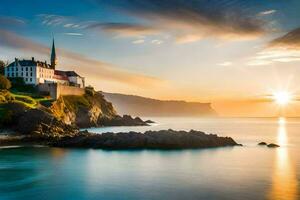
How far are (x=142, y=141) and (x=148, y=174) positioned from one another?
22.2 metres

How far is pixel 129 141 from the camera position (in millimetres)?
70188

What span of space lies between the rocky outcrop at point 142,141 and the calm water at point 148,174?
3366 millimetres

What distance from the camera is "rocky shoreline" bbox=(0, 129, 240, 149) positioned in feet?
230

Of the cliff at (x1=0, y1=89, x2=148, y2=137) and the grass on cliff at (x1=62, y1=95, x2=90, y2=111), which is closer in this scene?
the cliff at (x1=0, y1=89, x2=148, y2=137)

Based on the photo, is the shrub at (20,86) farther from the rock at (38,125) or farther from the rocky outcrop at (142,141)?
the rocky outcrop at (142,141)

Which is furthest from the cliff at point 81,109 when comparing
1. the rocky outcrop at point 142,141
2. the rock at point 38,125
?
the rocky outcrop at point 142,141

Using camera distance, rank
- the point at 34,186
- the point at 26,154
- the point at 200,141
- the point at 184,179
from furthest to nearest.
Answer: the point at 200,141, the point at 26,154, the point at 184,179, the point at 34,186

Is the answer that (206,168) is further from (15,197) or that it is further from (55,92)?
(55,92)

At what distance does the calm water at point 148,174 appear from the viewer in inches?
1478

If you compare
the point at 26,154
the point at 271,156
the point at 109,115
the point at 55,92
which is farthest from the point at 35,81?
the point at 271,156

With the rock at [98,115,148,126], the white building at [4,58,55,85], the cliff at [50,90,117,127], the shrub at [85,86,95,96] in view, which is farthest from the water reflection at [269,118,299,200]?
the shrub at [85,86,95,96]

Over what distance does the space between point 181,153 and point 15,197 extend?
34348mm

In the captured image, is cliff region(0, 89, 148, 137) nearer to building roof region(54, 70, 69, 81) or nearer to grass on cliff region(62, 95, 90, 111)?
grass on cliff region(62, 95, 90, 111)

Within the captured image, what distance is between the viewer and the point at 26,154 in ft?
198
